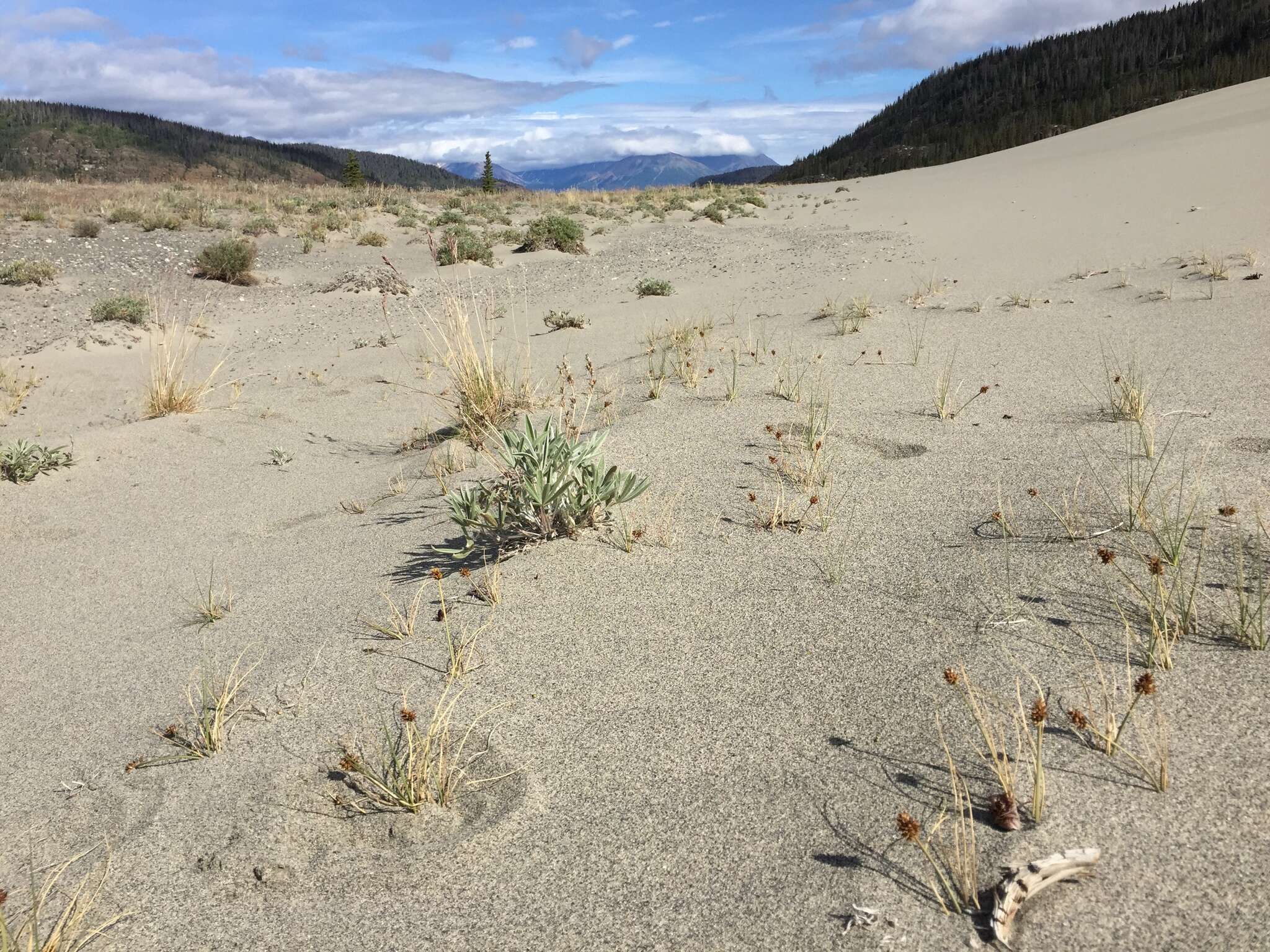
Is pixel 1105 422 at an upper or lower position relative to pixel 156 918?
upper

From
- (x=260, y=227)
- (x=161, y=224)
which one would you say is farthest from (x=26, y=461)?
(x=161, y=224)

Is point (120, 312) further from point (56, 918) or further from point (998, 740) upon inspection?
point (998, 740)

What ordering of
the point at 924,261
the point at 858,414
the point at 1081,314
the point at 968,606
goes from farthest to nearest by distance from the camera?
the point at 924,261 → the point at 1081,314 → the point at 858,414 → the point at 968,606

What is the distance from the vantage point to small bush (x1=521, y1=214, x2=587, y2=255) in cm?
1282

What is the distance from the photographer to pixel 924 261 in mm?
8820

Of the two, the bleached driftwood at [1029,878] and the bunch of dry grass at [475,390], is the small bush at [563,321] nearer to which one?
the bunch of dry grass at [475,390]

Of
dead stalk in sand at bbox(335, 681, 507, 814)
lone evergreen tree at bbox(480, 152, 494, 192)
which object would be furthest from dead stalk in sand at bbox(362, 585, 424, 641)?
lone evergreen tree at bbox(480, 152, 494, 192)

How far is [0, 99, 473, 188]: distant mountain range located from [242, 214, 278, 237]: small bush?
250ft

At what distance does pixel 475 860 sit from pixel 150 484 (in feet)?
12.2

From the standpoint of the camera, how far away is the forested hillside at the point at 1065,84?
22000 millimetres

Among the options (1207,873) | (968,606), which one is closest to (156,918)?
(1207,873)

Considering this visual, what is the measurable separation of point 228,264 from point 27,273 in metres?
2.21

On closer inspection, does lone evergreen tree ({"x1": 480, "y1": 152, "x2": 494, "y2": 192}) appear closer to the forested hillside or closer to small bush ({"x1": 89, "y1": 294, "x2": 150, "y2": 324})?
the forested hillside

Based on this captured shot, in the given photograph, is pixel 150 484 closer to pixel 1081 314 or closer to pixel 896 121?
pixel 1081 314
